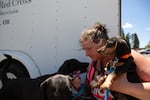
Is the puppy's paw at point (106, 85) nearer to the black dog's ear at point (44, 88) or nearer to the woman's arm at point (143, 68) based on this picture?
the woman's arm at point (143, 68)

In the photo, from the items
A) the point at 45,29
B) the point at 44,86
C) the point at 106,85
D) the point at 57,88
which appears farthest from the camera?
the point at 45,29

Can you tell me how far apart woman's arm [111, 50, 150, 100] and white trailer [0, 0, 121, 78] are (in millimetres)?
837

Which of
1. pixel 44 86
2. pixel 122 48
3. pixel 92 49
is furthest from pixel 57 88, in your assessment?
pixel 122 48

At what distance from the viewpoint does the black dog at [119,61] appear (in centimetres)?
328

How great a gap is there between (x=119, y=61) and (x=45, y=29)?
1668mm

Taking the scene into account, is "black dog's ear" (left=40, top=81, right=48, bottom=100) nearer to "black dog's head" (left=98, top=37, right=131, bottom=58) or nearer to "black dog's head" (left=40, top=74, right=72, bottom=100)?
"black dog's head" (left=40, top=74, right=72, bottom=100)

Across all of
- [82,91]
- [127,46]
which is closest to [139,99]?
[127,46]

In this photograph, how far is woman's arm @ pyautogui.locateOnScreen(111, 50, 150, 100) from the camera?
3301 mm

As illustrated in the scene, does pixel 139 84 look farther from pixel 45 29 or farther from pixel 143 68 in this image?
pixel 45 29

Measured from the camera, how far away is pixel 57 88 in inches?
144

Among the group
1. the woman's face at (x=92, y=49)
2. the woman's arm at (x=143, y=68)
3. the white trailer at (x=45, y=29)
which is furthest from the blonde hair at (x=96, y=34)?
the woman's arm at (x=143, y=68)

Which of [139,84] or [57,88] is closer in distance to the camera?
[139,84]

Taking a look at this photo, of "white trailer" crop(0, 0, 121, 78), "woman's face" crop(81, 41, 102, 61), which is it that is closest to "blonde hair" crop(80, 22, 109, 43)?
"woman's face" crop(81, 41, 102, 61)

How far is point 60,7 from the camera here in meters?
4.61
